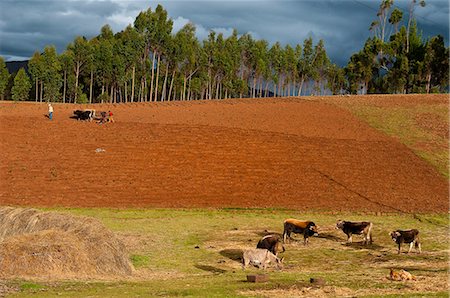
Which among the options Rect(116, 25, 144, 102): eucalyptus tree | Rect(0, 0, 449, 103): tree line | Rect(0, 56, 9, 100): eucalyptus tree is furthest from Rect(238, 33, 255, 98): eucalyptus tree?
Rect(0, 56, 9, 100): eucalyptus tree

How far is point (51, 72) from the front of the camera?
384ft

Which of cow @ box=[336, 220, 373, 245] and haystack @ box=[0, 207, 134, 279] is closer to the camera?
haystack @ box=[0, 207, 134, 279]

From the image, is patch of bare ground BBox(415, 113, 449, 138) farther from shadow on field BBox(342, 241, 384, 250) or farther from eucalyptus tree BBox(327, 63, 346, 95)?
eucalyptus tree BBox(327, 63, 346, 95)

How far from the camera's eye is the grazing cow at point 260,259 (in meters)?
18.7

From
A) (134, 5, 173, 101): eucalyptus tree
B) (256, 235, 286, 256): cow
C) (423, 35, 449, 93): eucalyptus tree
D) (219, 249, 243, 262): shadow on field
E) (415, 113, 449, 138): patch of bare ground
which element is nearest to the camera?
(256, 235, 286, 256): cow

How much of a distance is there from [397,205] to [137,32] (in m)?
89.8

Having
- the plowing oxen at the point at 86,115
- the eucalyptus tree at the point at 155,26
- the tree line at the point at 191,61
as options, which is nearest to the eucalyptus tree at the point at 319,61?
the tree line at the point at 191,61

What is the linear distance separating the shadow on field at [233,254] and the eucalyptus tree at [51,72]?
104 metres

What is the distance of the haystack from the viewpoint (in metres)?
16.2

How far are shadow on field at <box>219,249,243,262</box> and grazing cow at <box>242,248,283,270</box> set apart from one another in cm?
151

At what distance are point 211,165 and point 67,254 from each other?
27.2m

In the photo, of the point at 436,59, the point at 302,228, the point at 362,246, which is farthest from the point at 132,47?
the point at 362,246

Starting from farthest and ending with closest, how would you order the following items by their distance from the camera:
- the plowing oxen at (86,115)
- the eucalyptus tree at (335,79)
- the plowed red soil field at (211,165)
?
the eucalyptus tree at (335,79) → the plowing oxen at (86,115) → the plowed red soil field at (211,165)

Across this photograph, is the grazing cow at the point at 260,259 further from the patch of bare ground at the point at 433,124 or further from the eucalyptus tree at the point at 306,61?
the eucalyptus tree at the point at 306,61
